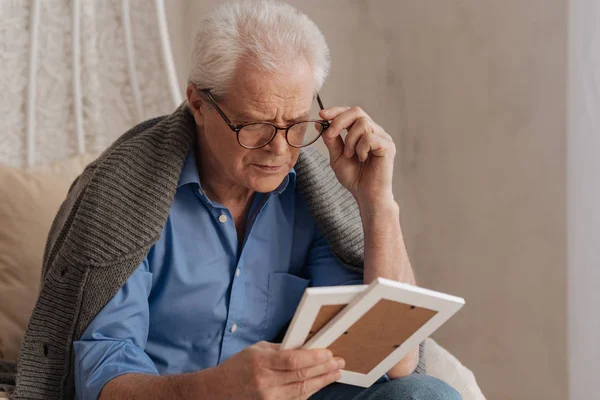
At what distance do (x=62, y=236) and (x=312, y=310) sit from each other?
2.16 feet

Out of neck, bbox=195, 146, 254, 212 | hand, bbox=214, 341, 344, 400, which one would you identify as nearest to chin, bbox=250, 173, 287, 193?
neck, bbox=195, 146, 254, 212

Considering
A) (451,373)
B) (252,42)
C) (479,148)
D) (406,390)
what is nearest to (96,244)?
(252,42)

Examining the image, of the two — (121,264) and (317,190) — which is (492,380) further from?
(121,264)

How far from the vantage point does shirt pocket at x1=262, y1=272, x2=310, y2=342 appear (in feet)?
5.65

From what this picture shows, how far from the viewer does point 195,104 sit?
165 cm

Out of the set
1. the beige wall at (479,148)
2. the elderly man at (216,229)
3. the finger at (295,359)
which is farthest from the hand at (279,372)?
the beige wall at (479,148)

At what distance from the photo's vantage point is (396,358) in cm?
142

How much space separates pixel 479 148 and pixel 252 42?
3.77 feet

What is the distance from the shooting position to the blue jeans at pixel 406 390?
1500 mm

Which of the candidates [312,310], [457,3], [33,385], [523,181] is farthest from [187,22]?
[312,310]

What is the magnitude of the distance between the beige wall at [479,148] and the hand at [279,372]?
3.90 feet

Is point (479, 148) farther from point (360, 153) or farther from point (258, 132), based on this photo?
point (258, 132)

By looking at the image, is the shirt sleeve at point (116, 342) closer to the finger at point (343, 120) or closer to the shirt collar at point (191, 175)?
the shirt collar at point (191, 175)

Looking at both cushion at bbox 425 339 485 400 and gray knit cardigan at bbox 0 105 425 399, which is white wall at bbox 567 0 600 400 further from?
gray knit cardigan at bbox 0 105 425 399
